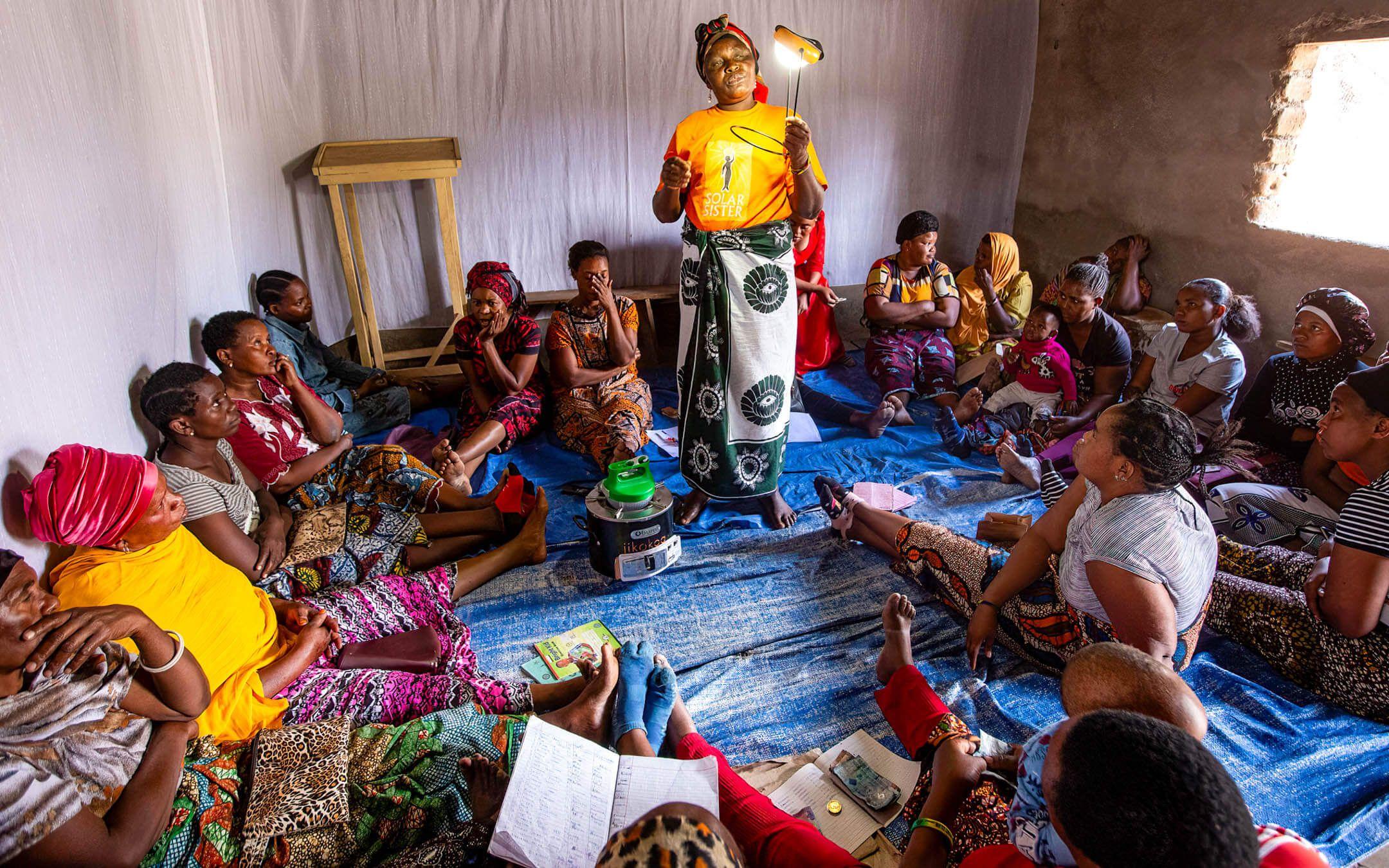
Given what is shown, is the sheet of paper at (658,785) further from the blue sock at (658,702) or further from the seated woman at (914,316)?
the seated woman at (914,316)

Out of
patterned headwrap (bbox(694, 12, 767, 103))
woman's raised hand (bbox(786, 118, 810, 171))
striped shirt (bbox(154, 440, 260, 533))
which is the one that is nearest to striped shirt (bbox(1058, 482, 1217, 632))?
woman's raised hand (bbox(786, 118, 810, 171))

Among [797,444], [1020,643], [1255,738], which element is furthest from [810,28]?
[1255,738]

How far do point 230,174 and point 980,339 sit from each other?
4.26 metres

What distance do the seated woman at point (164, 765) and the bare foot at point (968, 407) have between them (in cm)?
312

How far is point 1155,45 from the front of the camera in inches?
176

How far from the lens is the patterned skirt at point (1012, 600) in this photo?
208cm

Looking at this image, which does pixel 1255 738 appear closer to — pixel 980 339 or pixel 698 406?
pixel 698 406

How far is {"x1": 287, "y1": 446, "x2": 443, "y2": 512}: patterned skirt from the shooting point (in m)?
2.81

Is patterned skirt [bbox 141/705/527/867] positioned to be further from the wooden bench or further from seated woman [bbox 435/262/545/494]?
the wooden bench

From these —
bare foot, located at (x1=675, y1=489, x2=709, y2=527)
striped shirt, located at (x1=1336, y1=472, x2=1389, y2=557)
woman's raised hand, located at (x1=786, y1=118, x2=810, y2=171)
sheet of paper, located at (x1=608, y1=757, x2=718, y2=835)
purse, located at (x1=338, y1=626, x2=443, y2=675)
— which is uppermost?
woman's raised hand, located at (x1=786, y1=118, x2=810, y2=171)

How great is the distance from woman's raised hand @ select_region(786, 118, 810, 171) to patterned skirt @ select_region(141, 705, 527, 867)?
1.95 m

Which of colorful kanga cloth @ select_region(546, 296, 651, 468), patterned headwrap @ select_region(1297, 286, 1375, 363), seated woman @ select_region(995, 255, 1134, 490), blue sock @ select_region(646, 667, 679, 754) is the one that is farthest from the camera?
seated woman @ select_region(995, 255, 1134, 490)

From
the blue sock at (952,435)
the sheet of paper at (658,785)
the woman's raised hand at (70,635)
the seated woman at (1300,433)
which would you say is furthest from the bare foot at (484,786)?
the blue sock at (952,435)

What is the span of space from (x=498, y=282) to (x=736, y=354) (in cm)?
140
